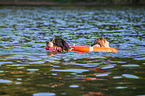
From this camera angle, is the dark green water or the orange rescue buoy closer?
the dark green water

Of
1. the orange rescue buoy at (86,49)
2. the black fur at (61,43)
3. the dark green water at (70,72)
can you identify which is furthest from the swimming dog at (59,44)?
the dark green water at (70,72)

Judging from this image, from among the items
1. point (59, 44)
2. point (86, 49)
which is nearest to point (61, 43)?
point (59, 44)

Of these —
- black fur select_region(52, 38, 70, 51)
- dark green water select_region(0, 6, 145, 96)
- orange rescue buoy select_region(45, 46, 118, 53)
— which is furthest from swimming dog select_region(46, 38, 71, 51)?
dark green water select_region(0, 6, 145, 96)

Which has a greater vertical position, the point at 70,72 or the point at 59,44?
the point at 59,44

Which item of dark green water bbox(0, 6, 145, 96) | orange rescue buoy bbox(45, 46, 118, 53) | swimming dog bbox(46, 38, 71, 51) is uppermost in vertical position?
swimming dog bbox(46, 38, 71, 51)

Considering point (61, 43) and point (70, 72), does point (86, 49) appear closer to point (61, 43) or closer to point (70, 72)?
point (61, 43)

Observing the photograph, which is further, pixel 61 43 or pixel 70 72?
pixel 61 43

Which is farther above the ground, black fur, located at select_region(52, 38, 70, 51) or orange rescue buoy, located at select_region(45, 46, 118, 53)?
black fur, located at select_region(52, 38, 70, 51)

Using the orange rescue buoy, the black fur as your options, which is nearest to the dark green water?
the orange rescue buoy

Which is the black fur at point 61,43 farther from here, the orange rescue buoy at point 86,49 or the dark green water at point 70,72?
the dark green water at point 70,72

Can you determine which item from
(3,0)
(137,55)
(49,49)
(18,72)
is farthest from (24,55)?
(3,0)

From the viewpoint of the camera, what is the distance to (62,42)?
677 inches

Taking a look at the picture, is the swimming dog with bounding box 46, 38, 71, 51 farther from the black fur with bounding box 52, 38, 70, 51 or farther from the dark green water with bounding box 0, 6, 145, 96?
the dark green water with bounding box 0, 6, 145, 96

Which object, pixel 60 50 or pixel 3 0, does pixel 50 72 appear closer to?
pixel 60 50
